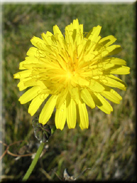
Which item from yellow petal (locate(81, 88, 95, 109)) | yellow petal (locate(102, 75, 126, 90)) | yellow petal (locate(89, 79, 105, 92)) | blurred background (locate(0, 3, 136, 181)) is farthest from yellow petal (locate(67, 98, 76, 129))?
blurred background (locate(0, 3, 136, 181))

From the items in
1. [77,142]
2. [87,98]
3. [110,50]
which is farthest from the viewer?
[77,142]

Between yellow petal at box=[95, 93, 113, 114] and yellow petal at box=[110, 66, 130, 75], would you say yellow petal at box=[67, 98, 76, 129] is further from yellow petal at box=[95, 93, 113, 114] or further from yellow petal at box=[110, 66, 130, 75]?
yellow petal at box=[110, 66, 130, 75]

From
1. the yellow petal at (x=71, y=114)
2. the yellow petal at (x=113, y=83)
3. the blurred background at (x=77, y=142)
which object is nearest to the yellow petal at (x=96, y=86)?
the yellow petal at (x=113, y=83)

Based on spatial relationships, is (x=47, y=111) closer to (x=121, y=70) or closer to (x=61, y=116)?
(x=61, y=116)

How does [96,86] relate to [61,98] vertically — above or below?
above

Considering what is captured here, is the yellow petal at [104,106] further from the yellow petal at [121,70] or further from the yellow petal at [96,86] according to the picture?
the yellow petal at [121,70]

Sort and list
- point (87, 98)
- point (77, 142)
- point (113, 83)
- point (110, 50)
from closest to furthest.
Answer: point (87, 98)
point (113, 83)
point (110, 50)
point (77, 142)

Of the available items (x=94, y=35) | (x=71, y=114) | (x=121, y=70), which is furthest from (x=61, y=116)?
(x=94, y=35)
